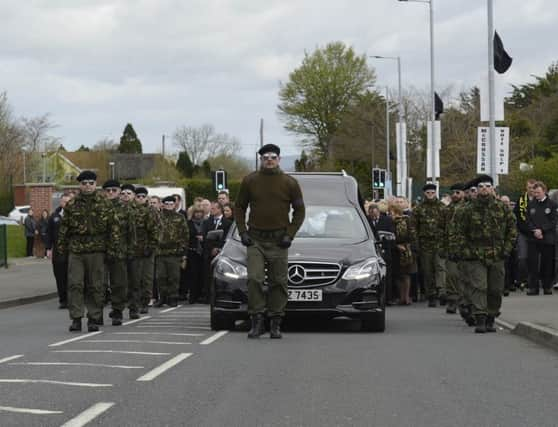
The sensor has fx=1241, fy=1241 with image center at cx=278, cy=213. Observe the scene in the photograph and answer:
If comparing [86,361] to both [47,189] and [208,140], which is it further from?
[208,140]

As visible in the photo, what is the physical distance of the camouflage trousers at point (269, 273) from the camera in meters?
13.9

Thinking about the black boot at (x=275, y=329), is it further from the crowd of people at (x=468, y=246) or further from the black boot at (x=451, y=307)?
the black boot at (x=451, y=307)

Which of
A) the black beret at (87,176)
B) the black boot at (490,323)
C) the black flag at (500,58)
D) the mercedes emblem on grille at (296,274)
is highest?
the black flag at (500,58)

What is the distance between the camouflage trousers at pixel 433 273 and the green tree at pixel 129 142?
154582mm

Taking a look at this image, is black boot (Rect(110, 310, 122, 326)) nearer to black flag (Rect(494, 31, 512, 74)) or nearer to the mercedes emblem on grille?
the mercedes emblem on grille

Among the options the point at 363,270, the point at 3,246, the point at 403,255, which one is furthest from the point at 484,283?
the point at 3,246

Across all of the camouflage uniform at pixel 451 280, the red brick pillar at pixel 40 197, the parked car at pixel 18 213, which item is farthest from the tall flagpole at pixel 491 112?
the parked car at pixel 18 213

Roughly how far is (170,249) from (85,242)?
20.6 ft

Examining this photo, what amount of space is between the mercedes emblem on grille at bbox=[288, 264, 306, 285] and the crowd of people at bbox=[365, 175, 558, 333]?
6.47 ft

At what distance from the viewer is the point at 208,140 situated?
431 feet

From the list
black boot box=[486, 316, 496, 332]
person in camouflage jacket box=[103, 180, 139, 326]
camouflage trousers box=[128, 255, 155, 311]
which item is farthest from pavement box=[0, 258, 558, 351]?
person in camouflage jacket box=[103, 180, 139, 326]

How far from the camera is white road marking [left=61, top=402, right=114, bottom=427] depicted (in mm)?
7656

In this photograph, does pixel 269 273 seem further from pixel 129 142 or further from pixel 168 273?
pixel 129 142

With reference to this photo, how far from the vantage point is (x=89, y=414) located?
7996 mm
